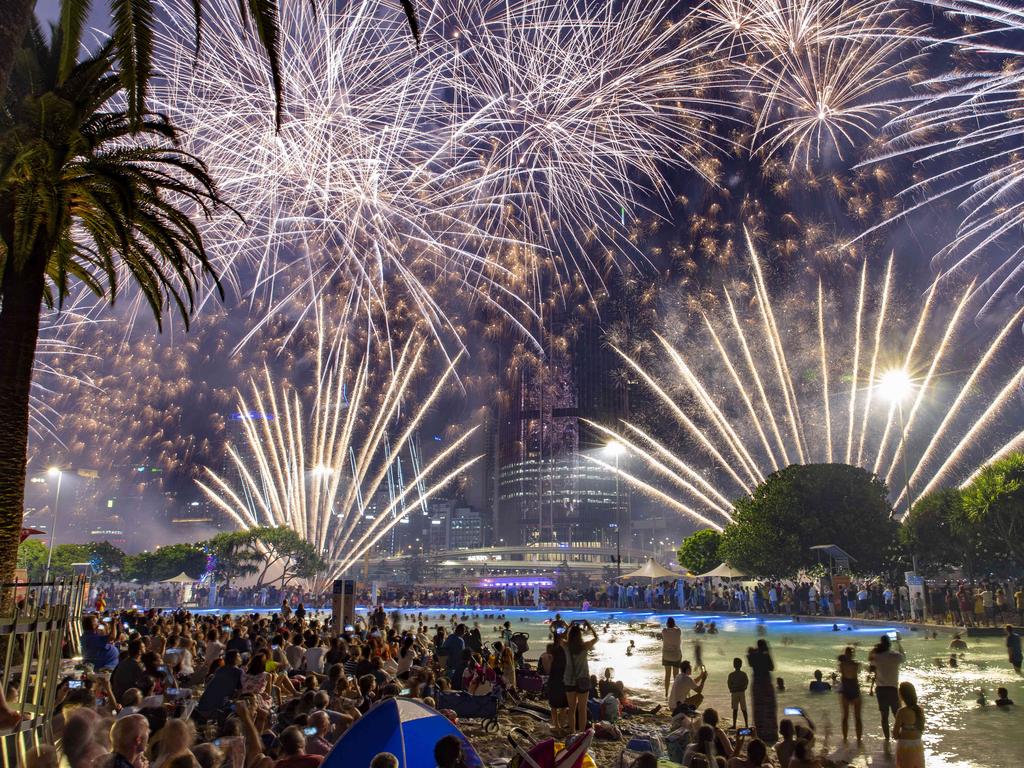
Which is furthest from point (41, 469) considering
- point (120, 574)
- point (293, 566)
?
point (293, 566)

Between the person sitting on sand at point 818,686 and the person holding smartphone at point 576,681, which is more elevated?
the person holding smartphone at point 576,681

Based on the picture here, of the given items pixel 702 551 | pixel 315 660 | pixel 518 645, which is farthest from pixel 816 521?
pixel 315 660

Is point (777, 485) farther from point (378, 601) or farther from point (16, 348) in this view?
point (16, 348)

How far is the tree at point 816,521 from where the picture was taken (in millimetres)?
45656

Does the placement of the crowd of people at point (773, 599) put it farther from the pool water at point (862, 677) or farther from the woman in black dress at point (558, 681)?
the woman in black dress at point (558, 681)

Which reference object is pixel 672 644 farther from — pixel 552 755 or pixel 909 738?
pixel 552 755

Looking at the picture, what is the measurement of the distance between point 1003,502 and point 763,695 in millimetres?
32061

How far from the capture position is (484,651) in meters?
17.9

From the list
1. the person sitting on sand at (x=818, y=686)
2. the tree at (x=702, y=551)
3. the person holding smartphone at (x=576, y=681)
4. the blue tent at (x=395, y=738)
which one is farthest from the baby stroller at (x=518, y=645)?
the tree at (x=702, y=551)

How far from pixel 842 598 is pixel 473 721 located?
30.7 metres

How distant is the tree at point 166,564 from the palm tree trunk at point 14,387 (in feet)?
273

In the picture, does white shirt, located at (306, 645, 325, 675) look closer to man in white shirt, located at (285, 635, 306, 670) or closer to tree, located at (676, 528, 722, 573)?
man in white shirt, located at (285, 635, 306, 670)

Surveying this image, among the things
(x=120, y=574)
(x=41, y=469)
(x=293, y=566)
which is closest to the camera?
(x=293, y=566)

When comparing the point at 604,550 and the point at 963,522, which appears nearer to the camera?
the point at 963,522
